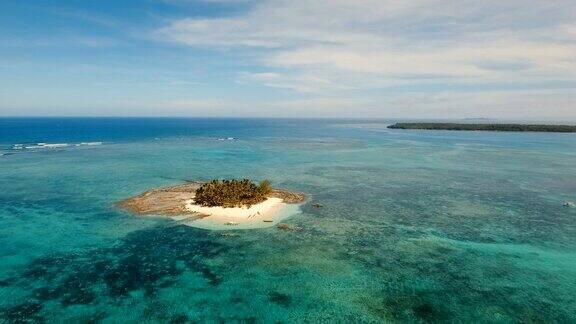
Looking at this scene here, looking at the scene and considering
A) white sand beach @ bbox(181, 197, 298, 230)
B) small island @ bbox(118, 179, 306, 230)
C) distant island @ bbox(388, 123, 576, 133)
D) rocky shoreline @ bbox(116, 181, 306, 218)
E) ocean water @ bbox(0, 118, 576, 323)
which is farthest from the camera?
distant island @ bbox(388, 123, 576, 133)

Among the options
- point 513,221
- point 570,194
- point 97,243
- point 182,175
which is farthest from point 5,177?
point 570,194

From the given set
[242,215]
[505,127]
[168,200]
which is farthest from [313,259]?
[505,127]

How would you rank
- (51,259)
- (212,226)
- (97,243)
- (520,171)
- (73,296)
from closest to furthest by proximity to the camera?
(73,296), (51,259), (97,243), (212,226), (520,171)

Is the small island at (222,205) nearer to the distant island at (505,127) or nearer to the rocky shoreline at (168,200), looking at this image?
the rocky shoreline at (168,200)

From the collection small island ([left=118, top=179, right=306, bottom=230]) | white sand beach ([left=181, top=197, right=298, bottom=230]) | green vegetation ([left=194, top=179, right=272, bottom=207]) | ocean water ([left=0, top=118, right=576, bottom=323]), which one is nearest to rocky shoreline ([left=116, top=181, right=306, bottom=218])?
small island ([left=118, top=179, right=306, bottom=230])

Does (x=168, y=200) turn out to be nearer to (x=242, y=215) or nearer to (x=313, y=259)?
(x=242, y=215)

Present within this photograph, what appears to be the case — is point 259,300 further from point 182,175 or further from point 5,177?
point 5,177

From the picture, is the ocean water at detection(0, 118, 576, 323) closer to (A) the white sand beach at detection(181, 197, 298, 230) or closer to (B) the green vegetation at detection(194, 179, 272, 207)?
(A) the white sand beach at detection(181, 197, 298, 230)
